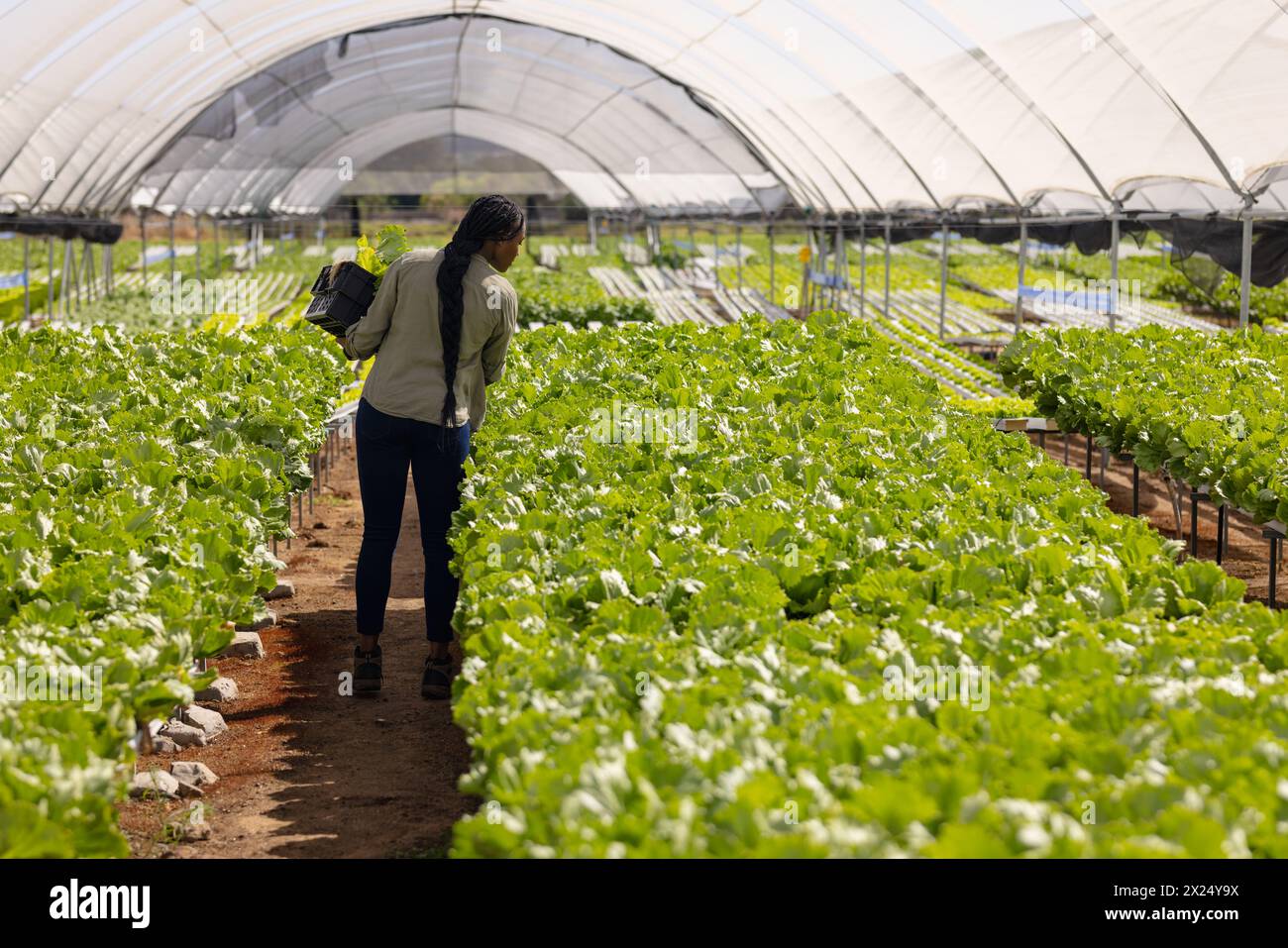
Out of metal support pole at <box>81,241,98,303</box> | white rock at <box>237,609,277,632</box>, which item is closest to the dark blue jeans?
white rock at <box>237,609,277,632</box>

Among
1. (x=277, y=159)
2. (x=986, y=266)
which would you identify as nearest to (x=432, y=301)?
(x=277, y=159)

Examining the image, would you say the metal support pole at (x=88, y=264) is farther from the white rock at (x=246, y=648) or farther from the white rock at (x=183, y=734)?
the white rock at (x=183, y=734)

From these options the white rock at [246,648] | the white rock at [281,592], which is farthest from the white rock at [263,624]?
the white rock at [281,592]

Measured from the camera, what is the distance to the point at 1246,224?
10.3 m

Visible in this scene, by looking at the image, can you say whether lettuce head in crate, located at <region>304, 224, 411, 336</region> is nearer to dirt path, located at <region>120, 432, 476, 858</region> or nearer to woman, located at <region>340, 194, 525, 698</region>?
woman, located at <region>340, 194, 525, 698</region>

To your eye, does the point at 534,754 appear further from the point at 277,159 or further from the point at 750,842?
the point at 277,159

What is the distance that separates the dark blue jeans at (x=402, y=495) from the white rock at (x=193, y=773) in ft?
3.31

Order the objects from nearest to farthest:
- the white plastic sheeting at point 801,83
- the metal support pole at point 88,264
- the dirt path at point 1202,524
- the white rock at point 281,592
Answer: the white rock at point 281,592
the dirt path at point 1202,524
the white plastic sheeting at point 801,83
the metal support pole at point 88,264

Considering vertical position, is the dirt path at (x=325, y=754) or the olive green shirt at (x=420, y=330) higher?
the olive green shirt at (x=420, y=330)

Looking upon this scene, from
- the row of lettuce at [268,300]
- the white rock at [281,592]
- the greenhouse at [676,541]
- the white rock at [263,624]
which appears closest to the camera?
the greenhouse at [676,541]

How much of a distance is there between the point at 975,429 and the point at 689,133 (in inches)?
731
